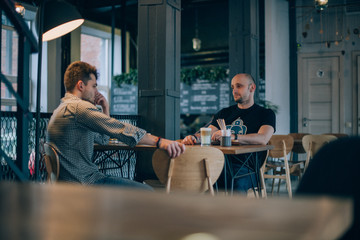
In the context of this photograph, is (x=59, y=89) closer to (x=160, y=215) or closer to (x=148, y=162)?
(x=148, y=162)

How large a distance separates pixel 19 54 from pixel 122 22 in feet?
28.3

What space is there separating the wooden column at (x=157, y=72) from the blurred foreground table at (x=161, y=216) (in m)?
3.46

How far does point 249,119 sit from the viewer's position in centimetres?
365

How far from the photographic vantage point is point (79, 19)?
307cm

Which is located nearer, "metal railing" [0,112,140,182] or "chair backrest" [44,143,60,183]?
"chair backrest" [44,143,60,183]

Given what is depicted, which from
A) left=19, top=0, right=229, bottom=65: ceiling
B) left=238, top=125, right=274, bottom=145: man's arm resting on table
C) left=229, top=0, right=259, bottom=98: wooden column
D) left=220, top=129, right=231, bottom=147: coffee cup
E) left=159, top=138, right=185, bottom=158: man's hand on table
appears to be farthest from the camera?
left=19, top=0, right=229, bottom=65: ceiling

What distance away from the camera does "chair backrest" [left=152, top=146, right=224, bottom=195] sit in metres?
2.54

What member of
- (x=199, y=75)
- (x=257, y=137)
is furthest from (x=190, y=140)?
(x=199, y=75)

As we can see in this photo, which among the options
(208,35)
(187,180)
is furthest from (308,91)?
(187,180)

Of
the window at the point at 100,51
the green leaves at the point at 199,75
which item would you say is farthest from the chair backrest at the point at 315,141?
the window at the point at 100,51

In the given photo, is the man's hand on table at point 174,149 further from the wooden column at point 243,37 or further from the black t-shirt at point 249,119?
the wooden column at point 243,37

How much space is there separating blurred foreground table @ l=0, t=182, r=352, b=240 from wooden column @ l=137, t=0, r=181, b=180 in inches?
136

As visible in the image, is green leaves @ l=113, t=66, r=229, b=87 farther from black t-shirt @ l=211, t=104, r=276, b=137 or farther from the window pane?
black t-shirt @ l=211, t=104, r=276, b=137

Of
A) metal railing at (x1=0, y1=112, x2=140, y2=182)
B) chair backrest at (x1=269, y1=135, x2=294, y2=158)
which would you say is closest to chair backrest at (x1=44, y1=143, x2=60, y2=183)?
metal railing at (x1=0, y1=112, x2=140, y2=182)
